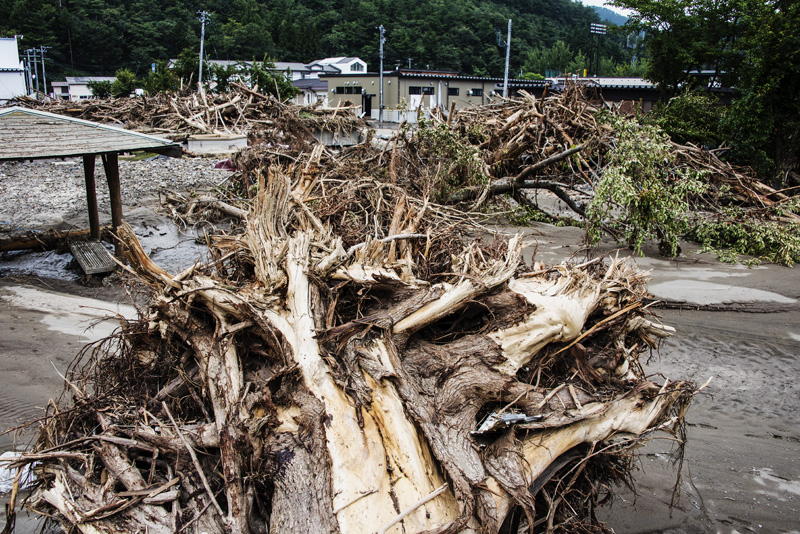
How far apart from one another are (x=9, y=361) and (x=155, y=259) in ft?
13.1

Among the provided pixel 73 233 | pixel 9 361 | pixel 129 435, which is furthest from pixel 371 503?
pixel 73 233

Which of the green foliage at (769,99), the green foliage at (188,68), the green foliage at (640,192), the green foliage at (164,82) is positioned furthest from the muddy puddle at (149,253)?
the green foliage at (188,68)

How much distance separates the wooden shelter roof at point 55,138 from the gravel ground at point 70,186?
251 cm

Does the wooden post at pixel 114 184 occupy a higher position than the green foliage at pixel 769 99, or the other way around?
the green foliage at pixel 769 99

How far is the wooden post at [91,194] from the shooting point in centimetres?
1033

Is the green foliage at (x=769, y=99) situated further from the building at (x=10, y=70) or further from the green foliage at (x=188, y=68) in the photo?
the building at (x=10, y=70)

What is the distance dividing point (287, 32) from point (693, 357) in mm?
79729

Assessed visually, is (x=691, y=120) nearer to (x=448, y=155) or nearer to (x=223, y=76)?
(x=448, y=155)

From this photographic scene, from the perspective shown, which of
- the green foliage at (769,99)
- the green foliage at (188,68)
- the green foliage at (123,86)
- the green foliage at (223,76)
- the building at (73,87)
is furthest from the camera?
the building at (73,87)

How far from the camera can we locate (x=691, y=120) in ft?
56.9

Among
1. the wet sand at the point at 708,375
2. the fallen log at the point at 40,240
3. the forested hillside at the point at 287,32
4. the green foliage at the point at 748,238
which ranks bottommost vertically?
the wet sand at the point at 708,375

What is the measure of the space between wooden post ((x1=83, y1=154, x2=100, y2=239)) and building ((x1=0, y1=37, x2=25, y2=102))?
51922 mm

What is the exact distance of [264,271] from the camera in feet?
15.2

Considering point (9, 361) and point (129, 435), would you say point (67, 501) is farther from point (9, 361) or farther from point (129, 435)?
point (9, 361)
